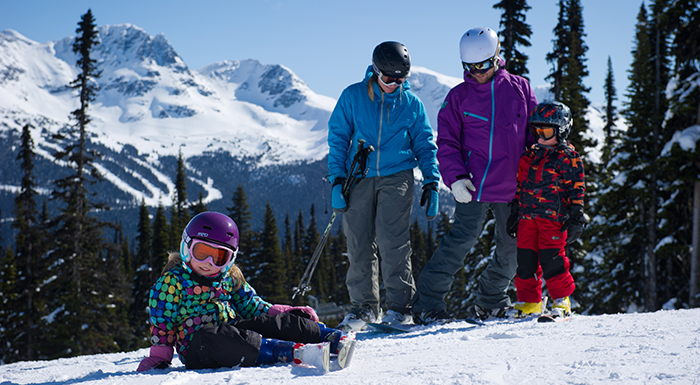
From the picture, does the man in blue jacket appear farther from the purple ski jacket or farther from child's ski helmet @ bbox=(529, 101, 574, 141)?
child's ski helmet @ bbox=(529, 101, 574, 141)

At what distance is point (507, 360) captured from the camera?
2.82 metres

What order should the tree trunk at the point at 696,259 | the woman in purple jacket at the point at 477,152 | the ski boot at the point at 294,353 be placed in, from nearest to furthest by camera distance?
the ski boot at the point at 294,353 → the woman in purple jacket at the point at 477,152 → the tree trunk at the point at 696,259

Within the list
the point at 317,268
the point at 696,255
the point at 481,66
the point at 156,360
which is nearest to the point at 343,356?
the point at 156,360

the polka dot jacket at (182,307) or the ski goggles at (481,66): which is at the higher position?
the ski goggles at (481,66)

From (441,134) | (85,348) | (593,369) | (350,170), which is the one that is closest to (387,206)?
(350,170)

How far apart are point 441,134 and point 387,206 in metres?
0.89

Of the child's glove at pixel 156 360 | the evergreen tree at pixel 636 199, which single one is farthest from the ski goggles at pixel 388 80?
the evergreen tree at pixel 636 199

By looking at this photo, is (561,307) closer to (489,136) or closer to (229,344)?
(489,136)

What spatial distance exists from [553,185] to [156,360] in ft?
11.2

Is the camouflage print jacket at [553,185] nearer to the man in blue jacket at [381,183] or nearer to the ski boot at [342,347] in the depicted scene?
the man in blue jacket at [381,183]

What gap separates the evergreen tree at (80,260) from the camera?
67.6 feet

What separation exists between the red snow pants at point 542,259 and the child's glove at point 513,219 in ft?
0.17

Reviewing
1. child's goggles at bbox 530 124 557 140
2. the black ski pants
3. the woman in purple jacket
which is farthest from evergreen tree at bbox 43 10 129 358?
child's goggles at bbox 530 124 557 140

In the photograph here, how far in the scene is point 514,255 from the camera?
477cm
